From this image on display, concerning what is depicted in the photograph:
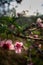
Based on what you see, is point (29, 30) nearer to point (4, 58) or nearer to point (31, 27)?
point (31, 27)

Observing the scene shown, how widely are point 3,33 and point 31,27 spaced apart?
1.45 feet

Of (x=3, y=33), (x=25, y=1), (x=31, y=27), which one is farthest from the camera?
(x=25, y=1)

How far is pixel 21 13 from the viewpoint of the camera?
350 centimetres

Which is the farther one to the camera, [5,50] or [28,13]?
[28,13]

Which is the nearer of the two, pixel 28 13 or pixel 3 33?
pixel 3 33

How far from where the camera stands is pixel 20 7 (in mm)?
3645

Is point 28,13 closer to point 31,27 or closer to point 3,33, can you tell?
point 31,27

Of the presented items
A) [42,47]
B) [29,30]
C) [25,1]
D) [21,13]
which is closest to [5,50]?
[42,47]

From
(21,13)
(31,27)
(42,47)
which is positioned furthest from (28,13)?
(42,47)

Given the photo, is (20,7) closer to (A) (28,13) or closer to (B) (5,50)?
(A) (28,13)

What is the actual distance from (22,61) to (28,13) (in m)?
1.47

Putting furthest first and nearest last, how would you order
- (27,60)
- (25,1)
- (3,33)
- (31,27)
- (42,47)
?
(25,1)
(31,27)
(3,33)
(42,47)
(27,60)

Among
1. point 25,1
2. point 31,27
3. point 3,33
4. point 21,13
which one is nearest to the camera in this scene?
point 3,33

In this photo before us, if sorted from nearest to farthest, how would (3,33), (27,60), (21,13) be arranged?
(27,60), (3,33), (21,13)
